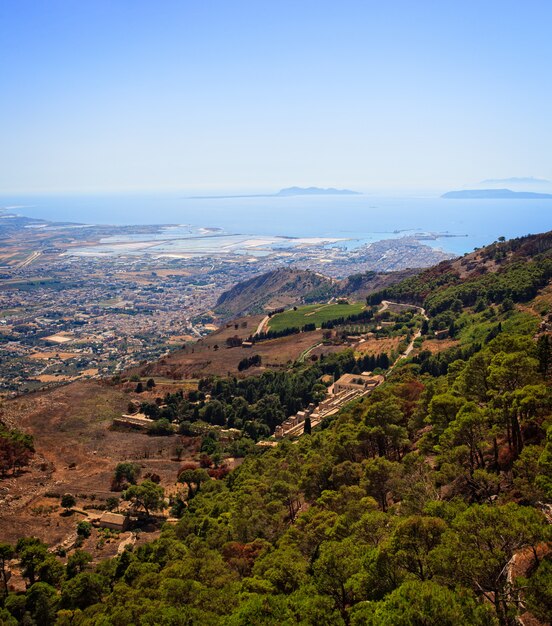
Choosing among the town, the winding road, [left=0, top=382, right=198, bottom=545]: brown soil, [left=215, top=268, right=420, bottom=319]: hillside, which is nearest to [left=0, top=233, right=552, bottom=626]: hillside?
[left=0, top=382, right=198, bottom=545]: brown soil

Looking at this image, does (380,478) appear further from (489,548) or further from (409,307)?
(409,307)

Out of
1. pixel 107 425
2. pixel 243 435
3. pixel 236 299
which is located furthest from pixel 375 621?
pixel 236 299

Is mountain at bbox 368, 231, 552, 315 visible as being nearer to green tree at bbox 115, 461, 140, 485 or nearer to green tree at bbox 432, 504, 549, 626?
green tree at bbox 115, 461, 140, 485

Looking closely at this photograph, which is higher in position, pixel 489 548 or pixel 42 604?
pixel 489 548

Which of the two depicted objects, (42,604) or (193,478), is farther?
(193,478)

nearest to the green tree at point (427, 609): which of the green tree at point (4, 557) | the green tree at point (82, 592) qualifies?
the green tree at point (82, 592)

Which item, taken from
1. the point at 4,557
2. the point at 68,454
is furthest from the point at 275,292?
the point at 4,557
